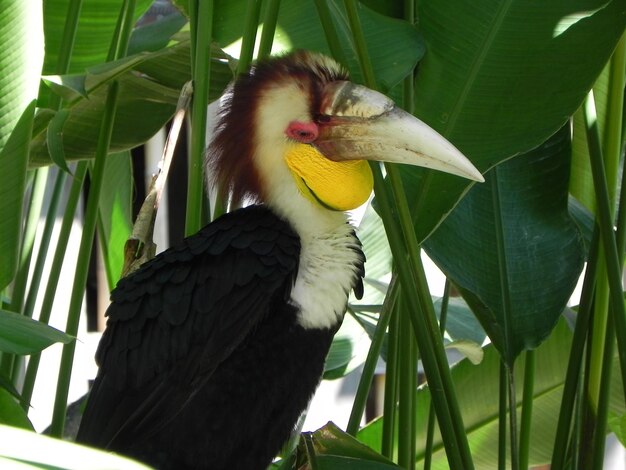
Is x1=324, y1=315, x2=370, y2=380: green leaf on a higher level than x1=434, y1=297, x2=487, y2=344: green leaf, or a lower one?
lower

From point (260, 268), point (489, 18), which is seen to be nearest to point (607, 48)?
point (489, 18)

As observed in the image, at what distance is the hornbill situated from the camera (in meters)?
1.14

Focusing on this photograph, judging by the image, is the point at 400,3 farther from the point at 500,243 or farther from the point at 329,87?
the point at 500,243

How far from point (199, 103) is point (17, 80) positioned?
20 cm

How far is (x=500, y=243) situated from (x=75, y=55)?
0.84 metres

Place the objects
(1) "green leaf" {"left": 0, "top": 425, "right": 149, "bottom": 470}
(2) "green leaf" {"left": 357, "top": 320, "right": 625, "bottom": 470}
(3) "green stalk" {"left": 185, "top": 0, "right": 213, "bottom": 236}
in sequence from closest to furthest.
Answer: (1) "green leaf" {"left": 0, "top": 425, "right": 149, "bottom": 470} → (3) "green stalk" {"left": 185, "top": 0, "right": 213, "bottom": 236} → (2) "green leaf" {"left": 357, "top": 320, "right": 625, "bottom": 470}

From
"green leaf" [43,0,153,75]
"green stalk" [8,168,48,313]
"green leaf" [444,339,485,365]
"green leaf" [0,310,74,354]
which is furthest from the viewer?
"green leaf" [43,0,153,75]

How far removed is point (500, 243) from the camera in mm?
1260

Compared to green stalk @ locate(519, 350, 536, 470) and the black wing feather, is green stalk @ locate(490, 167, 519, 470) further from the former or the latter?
the black wing feather

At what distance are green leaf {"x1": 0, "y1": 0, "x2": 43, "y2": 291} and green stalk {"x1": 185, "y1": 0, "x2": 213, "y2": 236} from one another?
0.18m

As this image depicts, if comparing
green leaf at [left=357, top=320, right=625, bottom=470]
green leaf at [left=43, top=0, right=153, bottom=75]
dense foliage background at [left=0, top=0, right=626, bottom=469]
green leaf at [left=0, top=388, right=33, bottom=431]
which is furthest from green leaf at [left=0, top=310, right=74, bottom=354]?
green leaf at [left=357, top=320, right=625, bottom=470]

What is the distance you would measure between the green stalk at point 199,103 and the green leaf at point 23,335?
0.38 meters

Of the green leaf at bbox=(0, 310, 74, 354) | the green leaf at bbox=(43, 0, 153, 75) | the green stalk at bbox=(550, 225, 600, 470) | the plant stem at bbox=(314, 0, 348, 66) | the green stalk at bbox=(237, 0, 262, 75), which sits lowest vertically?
the green leaf at bbox=(0, 310, 74, 354)

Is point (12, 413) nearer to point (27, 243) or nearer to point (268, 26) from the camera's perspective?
point (27, 243)
